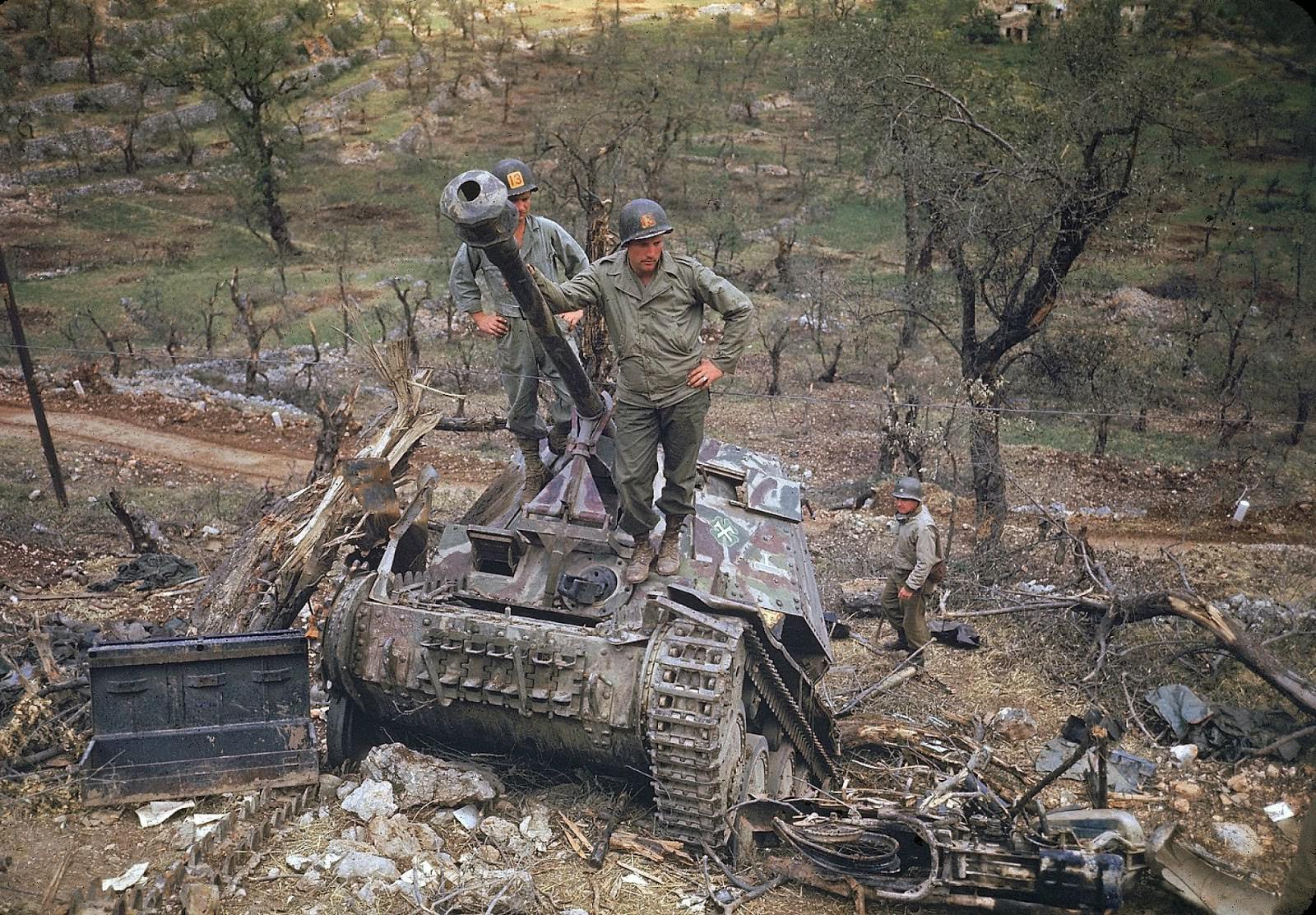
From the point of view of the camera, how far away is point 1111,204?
1319 cm

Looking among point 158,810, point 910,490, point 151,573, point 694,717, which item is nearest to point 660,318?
point 694,717

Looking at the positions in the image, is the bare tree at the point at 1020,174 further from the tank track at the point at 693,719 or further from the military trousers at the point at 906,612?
the tank track at the point at 693,719

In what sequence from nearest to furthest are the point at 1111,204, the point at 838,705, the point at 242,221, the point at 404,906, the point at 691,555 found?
the point at 404,906 → the point at 691,555 → the point at 838,705 → the point at 1111,204 → the point at 242,221

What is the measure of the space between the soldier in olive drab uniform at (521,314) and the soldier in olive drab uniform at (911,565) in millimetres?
3237

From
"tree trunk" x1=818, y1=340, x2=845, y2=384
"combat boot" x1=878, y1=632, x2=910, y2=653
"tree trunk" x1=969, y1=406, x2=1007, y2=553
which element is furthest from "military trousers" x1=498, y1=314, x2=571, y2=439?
"tree trunk" x1=818, y1=340, x2=845, y2=384

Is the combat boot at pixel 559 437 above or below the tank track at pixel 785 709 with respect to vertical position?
above

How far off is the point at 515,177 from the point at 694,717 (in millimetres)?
3899

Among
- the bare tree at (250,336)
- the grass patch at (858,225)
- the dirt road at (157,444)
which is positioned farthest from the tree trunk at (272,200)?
the grass patch at (858,225)

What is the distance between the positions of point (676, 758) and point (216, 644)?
2.89 meters

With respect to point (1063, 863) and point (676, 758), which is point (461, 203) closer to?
point (676, 758)

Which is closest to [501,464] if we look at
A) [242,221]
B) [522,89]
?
[242,221]

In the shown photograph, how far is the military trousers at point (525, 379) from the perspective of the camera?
8797 millimetres

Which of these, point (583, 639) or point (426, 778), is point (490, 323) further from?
point (426, 778)

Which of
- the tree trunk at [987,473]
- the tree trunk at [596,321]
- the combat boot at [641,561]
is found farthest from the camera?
the tree trunk at [987,473]
